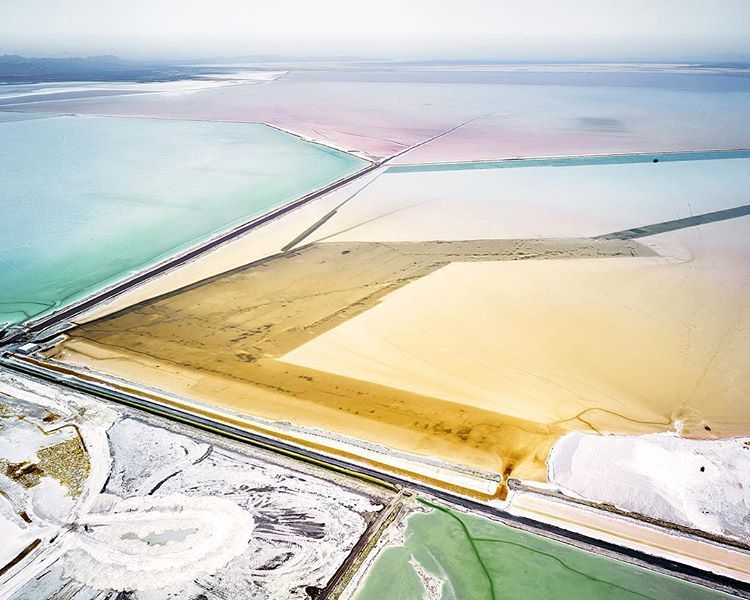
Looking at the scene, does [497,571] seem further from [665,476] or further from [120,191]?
[120,191]

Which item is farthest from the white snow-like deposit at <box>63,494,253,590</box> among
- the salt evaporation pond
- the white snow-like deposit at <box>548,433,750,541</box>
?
the salt evaporation pond

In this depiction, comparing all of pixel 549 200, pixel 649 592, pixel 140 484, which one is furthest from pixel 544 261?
pixel 140 484

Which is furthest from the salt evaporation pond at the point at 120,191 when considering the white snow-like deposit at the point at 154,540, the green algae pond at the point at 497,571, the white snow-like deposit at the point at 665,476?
the white snow-like deposit at the point at 665,476

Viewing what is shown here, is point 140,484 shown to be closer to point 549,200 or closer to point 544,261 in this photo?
point 544,261

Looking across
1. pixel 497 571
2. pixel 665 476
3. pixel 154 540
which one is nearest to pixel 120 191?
pixel 154 540

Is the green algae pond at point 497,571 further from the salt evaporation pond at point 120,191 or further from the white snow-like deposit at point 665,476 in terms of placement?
the salt evaporation pond at point 120,191
